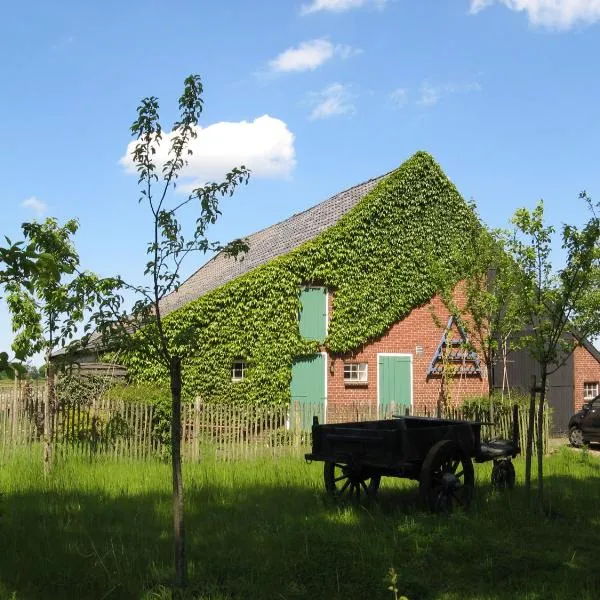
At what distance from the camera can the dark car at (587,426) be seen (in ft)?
64.1

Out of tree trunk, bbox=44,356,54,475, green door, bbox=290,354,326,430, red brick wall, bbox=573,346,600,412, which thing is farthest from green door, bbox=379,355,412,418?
tree trunk, bbox=44,356,54,475

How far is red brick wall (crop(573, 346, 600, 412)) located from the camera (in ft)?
84.5

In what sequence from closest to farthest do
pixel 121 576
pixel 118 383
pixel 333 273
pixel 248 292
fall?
pixel 121 576
pixel 118 383
pixel 248 292
pixel 333 273

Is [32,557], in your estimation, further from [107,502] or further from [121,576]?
[107,502]

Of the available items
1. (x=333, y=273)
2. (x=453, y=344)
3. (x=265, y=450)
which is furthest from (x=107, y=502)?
(x=453, y=344)

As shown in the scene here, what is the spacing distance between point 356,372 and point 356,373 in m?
0.04

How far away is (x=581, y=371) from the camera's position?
85.2 feet

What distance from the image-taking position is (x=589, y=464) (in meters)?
15.1

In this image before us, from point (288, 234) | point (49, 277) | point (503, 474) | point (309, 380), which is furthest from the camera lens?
point (288, 234)

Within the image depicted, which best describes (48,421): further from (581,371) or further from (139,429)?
(581,371)

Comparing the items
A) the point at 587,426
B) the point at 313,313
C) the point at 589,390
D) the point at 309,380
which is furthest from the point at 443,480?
the point at 589,390

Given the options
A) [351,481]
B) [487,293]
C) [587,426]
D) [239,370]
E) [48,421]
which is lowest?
[587,426]

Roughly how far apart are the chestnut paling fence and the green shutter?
21.2 feet

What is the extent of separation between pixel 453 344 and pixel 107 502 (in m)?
16.1
